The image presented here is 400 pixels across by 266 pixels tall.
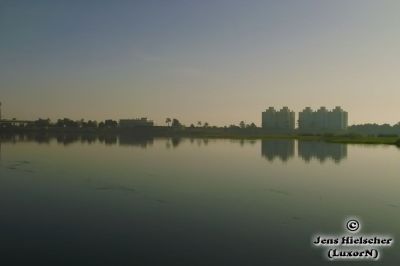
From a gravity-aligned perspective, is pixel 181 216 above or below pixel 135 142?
above

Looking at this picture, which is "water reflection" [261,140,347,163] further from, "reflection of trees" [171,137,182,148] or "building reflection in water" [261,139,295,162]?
"reflection of trees" [171,137,182,148]

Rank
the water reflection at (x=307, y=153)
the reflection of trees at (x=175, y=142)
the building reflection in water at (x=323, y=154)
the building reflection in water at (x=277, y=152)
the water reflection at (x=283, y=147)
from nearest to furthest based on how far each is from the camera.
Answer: the water reflection at (x=307, y=153), the building reflection in water at (x=323, y=154), the building reflection in water at (x=277, y=152), the water reflection at (x=283, y=147), the reflection of trees at (x=175, y=142)

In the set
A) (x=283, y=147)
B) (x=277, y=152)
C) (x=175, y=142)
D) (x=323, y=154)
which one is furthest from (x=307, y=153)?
(x=175, y=142)

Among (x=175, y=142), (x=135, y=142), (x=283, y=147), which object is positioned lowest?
(x=175, y=142)

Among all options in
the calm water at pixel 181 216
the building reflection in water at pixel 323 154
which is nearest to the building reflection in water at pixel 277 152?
the building reflection in water at pixel 323 154

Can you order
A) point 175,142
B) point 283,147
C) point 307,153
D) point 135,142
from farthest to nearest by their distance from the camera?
point 175,142 → point 135,142 → point 283,147 → point 307,153

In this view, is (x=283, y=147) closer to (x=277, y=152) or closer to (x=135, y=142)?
(x=277, y=152)

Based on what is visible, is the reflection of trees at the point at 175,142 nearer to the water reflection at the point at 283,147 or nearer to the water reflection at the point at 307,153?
the water reflection at the point at 283,147

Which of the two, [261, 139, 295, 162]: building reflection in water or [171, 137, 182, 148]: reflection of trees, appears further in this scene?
[171, 137, 182, 148]: reflection of trees

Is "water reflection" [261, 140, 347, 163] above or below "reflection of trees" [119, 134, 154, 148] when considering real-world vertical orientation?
above

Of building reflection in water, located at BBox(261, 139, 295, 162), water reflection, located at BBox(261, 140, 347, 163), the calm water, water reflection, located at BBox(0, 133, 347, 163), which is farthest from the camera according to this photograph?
water reflection, located at BBox(0, 133, 347, 163)

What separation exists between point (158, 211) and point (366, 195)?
42.5 feet

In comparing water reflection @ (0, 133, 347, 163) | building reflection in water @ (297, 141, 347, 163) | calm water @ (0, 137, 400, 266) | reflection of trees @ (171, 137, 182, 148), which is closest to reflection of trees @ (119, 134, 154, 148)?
water reflection @ (0, 133, 347, 163)

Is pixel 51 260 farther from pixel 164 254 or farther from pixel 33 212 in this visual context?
pixel 33 212
